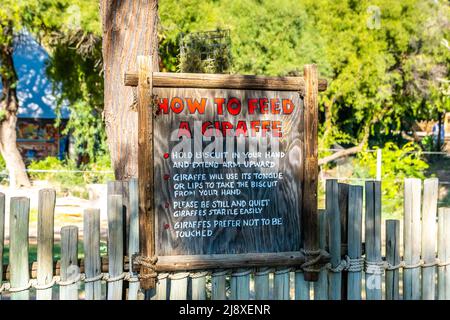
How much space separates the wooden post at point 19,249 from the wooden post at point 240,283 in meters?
1.38

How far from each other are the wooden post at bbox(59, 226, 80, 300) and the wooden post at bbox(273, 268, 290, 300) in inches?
54.2

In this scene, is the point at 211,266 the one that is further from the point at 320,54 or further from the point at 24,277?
the point at 320,54

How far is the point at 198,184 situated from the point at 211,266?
556mm

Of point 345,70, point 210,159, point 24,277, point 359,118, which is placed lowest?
point 24,277

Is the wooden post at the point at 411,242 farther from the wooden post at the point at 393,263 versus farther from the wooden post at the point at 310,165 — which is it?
the wooden post at the point at 310,165

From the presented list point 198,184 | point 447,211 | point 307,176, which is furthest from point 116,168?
point 447,211

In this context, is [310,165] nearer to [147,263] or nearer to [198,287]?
[198,287]

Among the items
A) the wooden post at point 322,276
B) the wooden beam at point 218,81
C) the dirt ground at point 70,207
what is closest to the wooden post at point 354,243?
the wooden post at point 322,276

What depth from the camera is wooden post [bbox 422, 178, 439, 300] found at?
5.08 m

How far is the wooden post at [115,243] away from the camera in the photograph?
4.38m

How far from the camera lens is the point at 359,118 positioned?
64.2ft

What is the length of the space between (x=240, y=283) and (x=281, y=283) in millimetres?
296

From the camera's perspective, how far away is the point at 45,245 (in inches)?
171

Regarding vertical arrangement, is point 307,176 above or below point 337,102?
below
